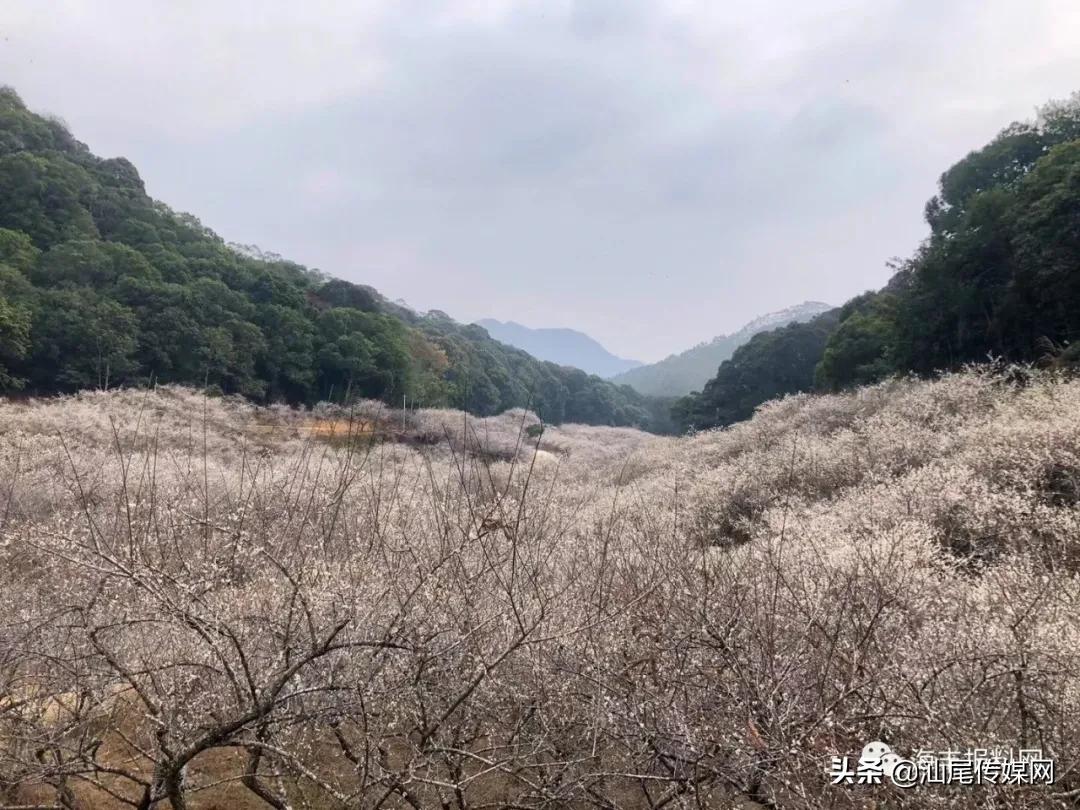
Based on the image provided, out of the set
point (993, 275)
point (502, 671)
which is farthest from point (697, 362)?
point (502, 671)

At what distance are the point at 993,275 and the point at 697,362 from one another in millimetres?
118513

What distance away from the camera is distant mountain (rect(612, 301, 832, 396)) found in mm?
112625

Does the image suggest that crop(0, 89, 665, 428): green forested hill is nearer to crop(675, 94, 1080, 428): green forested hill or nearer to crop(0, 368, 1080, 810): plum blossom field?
crop(0, 368, 1080, 810): plum blossom field

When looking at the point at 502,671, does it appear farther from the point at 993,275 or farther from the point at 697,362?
the point at 697,362

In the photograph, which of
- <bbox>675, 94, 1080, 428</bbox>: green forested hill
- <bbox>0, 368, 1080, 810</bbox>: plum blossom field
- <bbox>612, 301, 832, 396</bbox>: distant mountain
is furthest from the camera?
<bbox>612, 301, 832, 396</bbox>: distant mountain

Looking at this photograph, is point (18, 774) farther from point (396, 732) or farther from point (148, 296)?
point (148, 296)

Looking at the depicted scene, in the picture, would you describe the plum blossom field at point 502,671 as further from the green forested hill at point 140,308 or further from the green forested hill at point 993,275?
the green forested hill at point 140,308

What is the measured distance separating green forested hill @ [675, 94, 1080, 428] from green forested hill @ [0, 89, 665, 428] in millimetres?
15901

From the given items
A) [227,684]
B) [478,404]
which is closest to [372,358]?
[478,404]

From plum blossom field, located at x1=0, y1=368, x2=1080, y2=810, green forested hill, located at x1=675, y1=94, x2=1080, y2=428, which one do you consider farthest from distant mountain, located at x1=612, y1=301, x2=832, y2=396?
plum blossom field, located at x1=0, y1=368, x2=1080, y2=810

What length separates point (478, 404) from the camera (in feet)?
121

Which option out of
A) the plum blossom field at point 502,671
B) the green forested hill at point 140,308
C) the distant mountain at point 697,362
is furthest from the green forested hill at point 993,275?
the distant mountain at point 697,362

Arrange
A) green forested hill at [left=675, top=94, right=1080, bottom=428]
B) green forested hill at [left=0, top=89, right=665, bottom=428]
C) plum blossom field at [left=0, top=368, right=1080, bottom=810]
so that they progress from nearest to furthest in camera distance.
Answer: plum blossom field at [left=0, top=368, right=1080, bottom=810], green forested hill at [left=675, top=94, right=1080, bottom=428], green forested hill at [left=0, top=89, right=665, bottom=428]

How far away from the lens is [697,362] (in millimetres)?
131875
